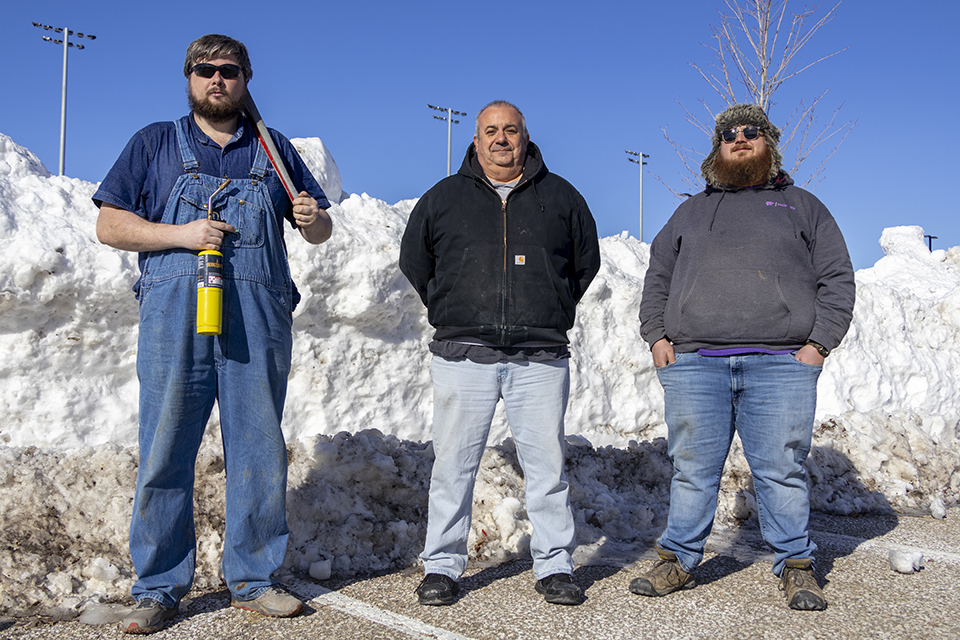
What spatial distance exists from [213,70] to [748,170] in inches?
97.6

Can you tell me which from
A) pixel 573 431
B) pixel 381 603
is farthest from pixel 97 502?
pixel 573 431

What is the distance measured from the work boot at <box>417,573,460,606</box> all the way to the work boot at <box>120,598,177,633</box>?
103 centimetres

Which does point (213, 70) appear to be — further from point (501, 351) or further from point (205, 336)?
point (501, 351)

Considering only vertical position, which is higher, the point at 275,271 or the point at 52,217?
the point at 52,217

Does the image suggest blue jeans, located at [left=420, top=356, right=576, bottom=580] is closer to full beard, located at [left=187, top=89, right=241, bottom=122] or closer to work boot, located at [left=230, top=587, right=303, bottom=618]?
work boot, located at [left=230, top=587, right=303, bottom=618]

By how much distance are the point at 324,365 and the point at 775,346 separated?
3910 millimetres

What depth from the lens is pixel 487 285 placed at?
3311 millimetres

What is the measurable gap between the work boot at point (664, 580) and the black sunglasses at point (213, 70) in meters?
2.87

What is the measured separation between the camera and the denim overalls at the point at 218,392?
2.94m

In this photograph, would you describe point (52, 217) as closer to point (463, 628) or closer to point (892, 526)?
point (463, 628)

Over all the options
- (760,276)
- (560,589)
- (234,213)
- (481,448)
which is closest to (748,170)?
(760,276)

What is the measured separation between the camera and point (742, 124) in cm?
357

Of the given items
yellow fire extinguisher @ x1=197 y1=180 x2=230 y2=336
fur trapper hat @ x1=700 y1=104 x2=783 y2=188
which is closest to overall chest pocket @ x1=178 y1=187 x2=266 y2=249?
yellow fire extinguisher @ x1=197 y1=180 x2=230 y2=336

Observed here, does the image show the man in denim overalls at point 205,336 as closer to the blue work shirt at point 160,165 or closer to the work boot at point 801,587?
the blue work shirt at point 160,165
